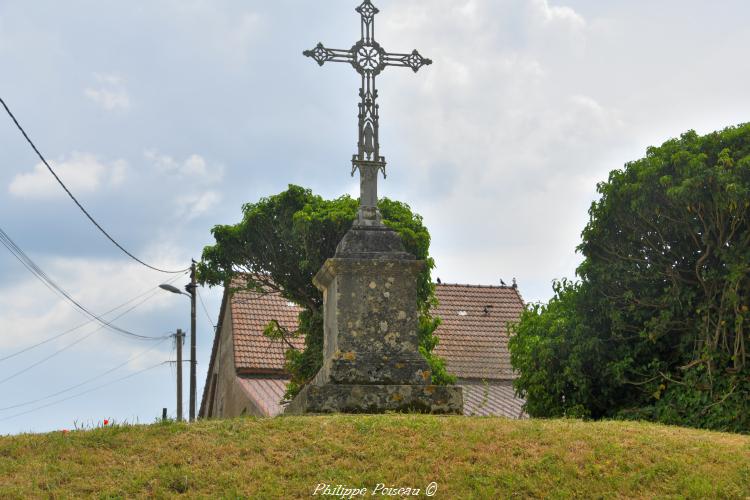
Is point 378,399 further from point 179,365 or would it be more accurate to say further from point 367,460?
point 179,365

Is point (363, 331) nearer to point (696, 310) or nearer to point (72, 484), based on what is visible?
point (72, 484)

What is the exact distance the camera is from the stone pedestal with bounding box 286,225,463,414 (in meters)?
11.6

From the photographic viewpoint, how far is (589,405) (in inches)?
684

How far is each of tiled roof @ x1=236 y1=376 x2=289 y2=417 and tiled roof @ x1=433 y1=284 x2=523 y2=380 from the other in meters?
5.04

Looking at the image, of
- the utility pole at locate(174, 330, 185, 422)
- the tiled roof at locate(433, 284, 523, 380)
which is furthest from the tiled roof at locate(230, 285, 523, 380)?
the utility pole at locate(174, 330, 185, 422)

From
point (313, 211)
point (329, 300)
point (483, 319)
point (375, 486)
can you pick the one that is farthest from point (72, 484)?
point (483, 319)

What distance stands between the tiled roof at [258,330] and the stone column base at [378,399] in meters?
15.8

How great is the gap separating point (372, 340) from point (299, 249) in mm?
12540

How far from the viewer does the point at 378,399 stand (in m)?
11.6

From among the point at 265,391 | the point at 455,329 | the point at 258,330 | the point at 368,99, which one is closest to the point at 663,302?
the point at 368,99

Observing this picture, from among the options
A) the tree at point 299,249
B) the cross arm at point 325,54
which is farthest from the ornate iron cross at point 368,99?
the tree at point 299,249

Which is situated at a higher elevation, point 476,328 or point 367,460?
point 476,328

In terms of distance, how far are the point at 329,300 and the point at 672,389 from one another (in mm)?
6925

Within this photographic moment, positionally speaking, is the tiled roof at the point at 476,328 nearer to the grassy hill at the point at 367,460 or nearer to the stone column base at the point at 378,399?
the stone column base at the point at 378,399
